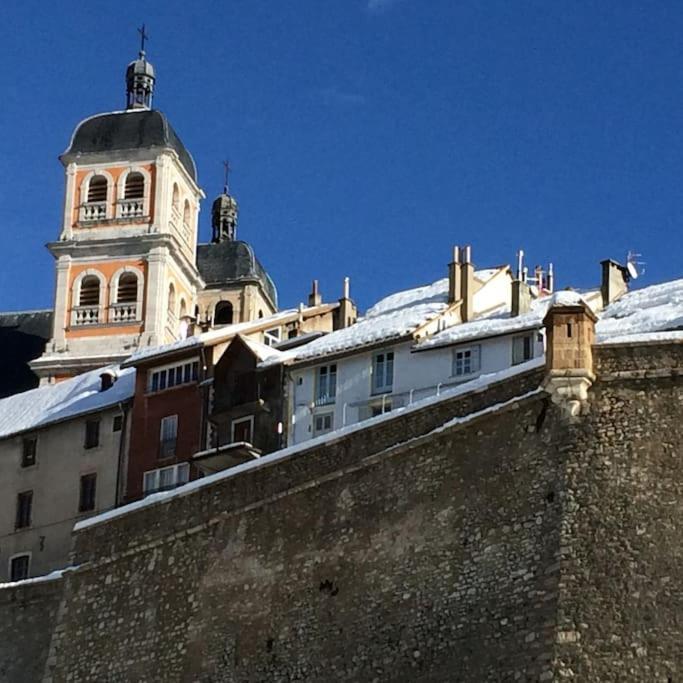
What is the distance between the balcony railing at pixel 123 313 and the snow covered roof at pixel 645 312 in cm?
3788

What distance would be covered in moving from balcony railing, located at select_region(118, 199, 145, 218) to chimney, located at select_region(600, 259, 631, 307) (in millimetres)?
38652

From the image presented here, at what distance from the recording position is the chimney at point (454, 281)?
66.7m

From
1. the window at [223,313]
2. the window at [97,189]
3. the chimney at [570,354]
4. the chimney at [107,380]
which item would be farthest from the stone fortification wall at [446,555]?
the window at [223,313]

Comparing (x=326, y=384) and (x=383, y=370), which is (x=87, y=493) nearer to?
(x=326, y=384)

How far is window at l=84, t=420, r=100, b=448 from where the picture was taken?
6844cm

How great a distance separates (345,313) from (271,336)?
9.38 ft

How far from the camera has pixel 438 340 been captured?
61.4m

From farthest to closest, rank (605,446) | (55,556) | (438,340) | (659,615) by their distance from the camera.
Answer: (55,556) → (438,340) → (605,446) → (659,615)

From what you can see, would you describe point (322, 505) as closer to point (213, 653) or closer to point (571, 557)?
point (213, 653)

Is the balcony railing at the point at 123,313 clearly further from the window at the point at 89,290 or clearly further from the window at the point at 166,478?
the window at the point at 166,478

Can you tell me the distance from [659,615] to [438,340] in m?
20.7

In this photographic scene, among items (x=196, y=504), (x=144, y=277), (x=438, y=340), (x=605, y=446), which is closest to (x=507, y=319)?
(x=438, y=340)

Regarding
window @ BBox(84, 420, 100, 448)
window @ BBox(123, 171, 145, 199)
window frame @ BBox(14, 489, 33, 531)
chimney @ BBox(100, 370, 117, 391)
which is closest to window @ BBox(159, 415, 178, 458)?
window @ BBox(84, 420, 100, 448)

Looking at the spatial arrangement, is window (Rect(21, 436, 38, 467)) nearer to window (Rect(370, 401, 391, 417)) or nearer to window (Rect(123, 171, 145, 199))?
window (Rect(370, 401, 391, 417))
